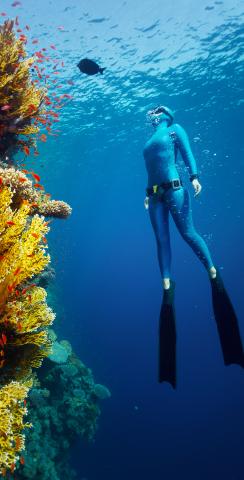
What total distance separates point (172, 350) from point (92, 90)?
65.9 feet

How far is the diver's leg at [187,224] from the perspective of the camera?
5914 mm

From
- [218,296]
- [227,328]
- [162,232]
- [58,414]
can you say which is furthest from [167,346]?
[58,414]

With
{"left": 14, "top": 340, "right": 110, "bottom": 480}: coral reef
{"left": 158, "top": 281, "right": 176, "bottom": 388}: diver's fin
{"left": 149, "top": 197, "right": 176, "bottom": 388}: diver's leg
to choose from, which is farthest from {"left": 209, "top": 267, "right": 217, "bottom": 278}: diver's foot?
{"left": 14, "top": 340, "right": 110, "bottom": 480}: coral reef

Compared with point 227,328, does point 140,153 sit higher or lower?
higher

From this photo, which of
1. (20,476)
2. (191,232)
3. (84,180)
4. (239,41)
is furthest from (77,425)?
(84,180)

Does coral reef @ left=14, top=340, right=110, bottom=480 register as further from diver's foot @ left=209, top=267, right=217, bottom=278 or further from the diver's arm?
the diver's arm

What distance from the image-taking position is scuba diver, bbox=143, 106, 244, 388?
5.59 m

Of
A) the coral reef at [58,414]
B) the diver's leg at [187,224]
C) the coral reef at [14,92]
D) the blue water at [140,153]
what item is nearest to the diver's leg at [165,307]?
the diver's leg at [187,224]

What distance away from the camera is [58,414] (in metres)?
11.8

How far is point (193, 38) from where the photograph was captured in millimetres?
17984

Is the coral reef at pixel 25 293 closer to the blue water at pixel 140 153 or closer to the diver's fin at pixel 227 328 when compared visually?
the diver's fin at pixel 227 328

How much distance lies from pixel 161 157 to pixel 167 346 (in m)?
3.54

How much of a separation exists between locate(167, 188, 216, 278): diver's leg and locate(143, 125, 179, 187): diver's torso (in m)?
0.40

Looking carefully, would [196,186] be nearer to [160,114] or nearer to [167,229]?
[167,229]
